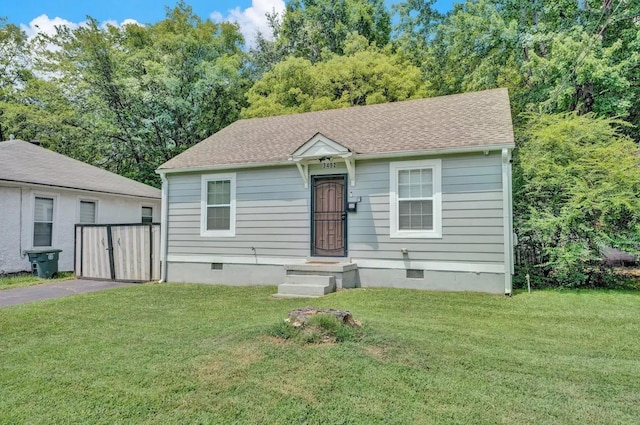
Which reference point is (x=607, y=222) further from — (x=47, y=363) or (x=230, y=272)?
(x=47, y=363)

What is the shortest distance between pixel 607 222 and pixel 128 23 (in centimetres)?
2321

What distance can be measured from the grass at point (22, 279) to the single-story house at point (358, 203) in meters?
3.08

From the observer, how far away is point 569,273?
26.5 feet

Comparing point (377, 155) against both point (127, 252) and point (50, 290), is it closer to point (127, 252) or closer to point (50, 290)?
point (127, 252)

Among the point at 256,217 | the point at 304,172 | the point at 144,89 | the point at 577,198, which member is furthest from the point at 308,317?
the point at 144,89

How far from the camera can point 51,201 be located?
1216 cm

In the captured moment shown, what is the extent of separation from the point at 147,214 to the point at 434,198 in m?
11.6

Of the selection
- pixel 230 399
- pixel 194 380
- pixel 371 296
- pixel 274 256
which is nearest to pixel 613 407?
pixel 230 399

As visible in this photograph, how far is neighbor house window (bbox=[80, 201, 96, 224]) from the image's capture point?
13062 millimetres

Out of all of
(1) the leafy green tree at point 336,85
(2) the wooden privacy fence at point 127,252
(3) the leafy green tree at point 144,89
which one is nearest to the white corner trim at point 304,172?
(2) the wooden privacy fence at point 127,252

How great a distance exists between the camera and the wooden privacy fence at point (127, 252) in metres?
10.3

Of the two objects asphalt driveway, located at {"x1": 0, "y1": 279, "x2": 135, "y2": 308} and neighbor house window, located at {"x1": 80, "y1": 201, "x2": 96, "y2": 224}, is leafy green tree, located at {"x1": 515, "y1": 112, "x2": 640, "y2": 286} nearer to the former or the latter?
asphalt driveway, located at {"x1": 0, "y1": 279, "x2": 135, "y2": 308}

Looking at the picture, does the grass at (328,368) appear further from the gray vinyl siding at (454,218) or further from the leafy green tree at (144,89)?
the leafy green tree at (144,89)

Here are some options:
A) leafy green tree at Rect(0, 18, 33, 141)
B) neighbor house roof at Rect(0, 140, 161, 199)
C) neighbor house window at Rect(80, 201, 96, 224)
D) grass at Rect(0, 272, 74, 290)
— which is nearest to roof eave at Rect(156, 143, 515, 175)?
A: grass at Rect(0, 272, 74, 290)
